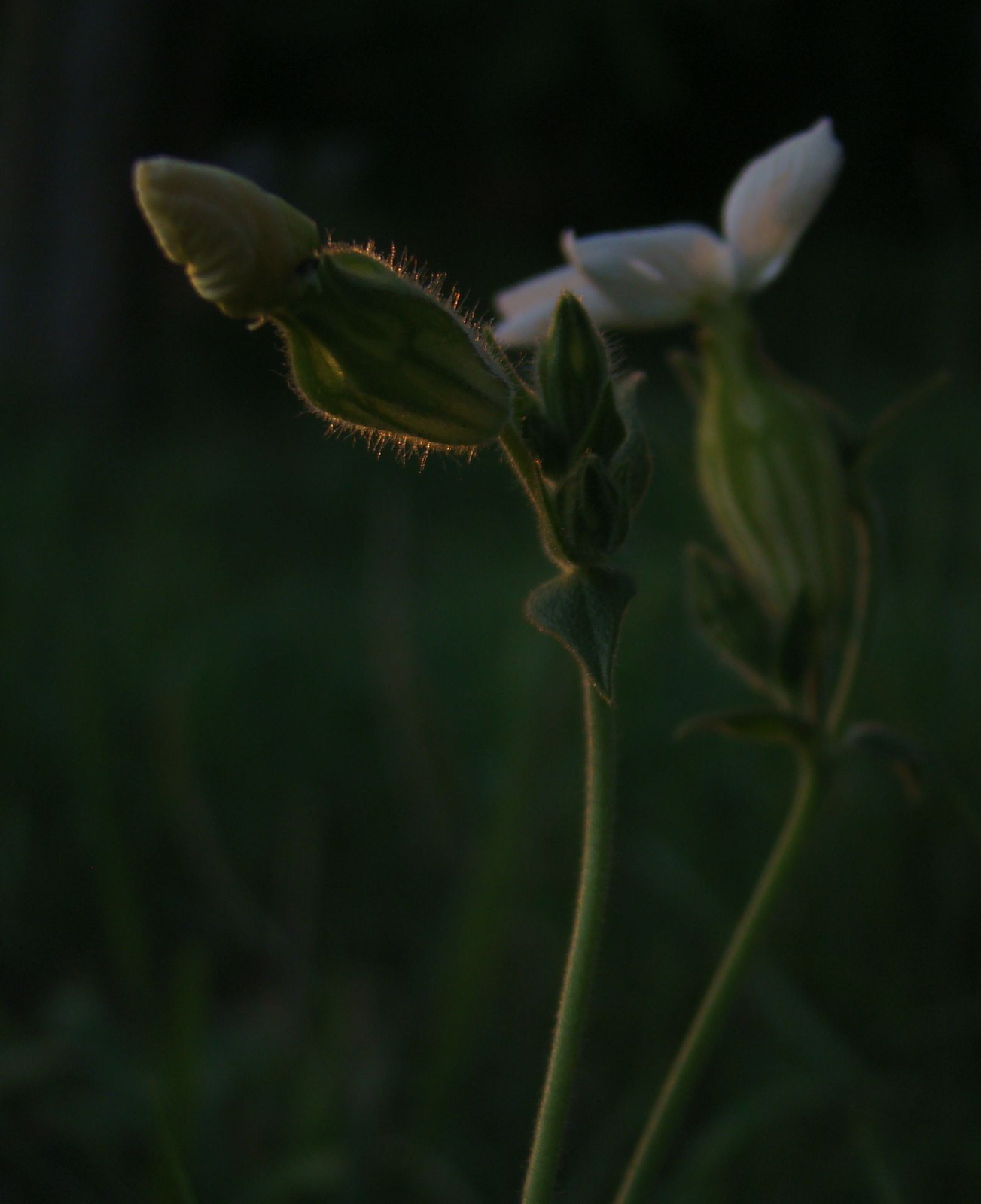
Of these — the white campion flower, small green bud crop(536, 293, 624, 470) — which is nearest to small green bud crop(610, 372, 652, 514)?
small green bud crop(536, 293, 624, 470)

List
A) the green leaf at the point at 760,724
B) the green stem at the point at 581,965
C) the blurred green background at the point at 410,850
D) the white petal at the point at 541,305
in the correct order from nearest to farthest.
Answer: the green stem at the point at 581,965
the green leaf at the point at 760,724
the white petal at the point at 541,305
the blurred green background at the point at 410,850

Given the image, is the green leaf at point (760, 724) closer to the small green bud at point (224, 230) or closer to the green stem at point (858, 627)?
the green stem at point (858, 627)

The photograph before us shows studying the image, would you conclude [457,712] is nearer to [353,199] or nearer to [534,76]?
[534,76]

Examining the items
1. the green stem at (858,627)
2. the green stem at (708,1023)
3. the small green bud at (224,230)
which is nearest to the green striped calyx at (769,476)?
the green stem at (858,627)

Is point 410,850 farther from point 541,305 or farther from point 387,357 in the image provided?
point 387,357

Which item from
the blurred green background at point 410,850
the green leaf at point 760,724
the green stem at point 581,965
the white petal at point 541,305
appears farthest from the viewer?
the blurred green background at point 410,850

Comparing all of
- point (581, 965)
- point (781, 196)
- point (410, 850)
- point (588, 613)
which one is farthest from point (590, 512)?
point (410, 850)

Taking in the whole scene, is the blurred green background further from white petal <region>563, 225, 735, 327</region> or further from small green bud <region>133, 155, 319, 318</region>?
small green bud <region>133, 155, 319, 318</region>
